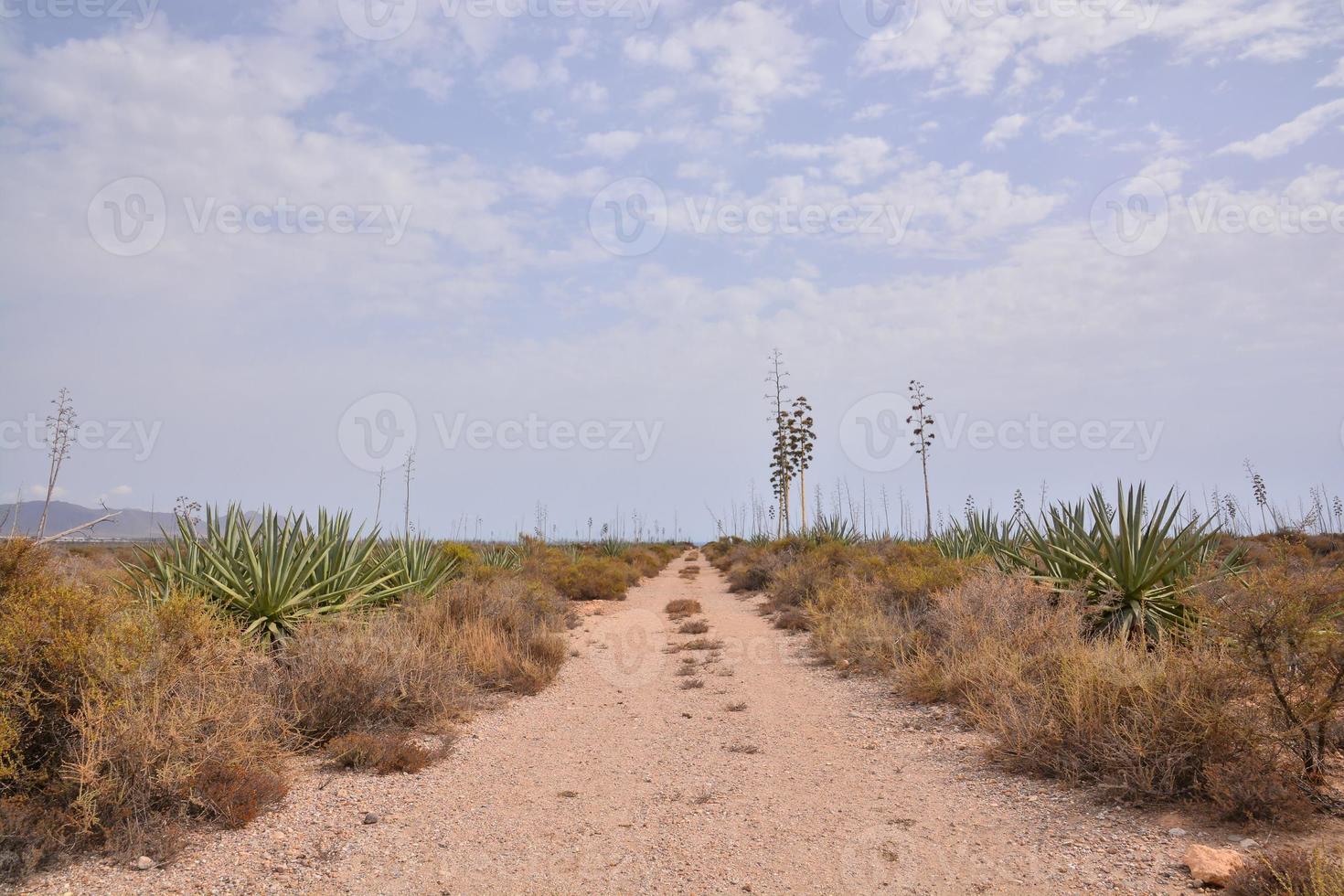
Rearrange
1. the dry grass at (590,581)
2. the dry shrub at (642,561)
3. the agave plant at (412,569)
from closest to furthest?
the agave plant at (412,569)
the dry grass at (590,581)
the dry shrub at (642,561)

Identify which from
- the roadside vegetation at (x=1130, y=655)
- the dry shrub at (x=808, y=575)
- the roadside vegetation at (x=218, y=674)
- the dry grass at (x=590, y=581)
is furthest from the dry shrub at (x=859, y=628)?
the dry grass at (x=590, y=581)

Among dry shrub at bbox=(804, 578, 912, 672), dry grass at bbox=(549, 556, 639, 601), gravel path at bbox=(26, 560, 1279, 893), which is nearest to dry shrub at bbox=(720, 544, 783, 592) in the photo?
dry grass at bbox=(549, 556, 639, 601)

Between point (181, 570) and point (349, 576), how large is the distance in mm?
2017

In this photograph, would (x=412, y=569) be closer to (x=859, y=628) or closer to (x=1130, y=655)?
(x=859, y=628)

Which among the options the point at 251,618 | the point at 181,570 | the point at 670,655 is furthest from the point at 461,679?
the point at 670,655

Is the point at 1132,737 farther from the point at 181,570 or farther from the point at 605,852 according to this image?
the point at 181,570

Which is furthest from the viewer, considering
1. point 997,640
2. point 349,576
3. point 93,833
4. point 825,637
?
point 825,637

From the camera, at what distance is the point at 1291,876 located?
3363 millimetres

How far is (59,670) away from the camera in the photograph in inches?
178

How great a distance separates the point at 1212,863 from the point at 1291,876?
1.64 ft

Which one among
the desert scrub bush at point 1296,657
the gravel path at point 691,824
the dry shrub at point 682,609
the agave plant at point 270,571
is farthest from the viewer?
the dry shrub at point 682,609

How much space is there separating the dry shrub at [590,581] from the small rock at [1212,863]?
15341 mm

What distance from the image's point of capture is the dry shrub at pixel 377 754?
19.5 feet

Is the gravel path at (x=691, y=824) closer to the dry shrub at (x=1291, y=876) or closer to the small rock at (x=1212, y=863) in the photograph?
the small rock at (x=1212, y=863)
